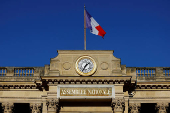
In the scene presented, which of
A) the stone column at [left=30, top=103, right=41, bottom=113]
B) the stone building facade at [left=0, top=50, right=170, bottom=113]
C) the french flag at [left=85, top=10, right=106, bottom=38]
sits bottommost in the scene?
the stone column at [left=30, top=103, right=41, bottom=113]

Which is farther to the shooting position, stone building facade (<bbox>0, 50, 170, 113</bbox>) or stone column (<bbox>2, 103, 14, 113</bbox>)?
stone column (<bbox>2, 103, 14, 113</bbox>)

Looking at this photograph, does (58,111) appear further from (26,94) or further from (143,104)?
(143,104)

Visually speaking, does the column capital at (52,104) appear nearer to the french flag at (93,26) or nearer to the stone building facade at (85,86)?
the stone building facade at (85,86)

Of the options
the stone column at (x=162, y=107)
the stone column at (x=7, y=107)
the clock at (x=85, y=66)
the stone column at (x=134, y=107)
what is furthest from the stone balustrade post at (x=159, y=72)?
the stone column at (x=7, y=107)

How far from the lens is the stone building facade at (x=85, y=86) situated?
46906 millimetres

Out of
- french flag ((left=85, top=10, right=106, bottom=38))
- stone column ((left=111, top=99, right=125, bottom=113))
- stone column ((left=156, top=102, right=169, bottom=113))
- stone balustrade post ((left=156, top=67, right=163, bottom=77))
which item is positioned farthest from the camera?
french flag ((left=85, top=10, right=106, bottom=38))

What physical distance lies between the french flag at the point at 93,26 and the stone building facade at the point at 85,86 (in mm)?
3754

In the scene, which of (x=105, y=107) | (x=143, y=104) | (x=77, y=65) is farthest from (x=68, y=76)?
(x=143, y=104)

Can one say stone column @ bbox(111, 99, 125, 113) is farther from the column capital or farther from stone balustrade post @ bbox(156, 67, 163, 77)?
the column capital

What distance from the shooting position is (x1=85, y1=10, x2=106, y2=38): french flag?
51438 millimetres

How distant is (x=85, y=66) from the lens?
158 feet

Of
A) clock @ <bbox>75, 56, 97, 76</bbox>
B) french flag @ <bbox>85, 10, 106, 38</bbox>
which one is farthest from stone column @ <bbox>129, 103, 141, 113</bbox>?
french flag @ <bbox>85, 10, 106, 38</bbox>

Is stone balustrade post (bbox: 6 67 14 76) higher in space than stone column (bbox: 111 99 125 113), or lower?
higher

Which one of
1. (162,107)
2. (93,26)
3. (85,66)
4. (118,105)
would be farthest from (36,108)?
(162,107)
